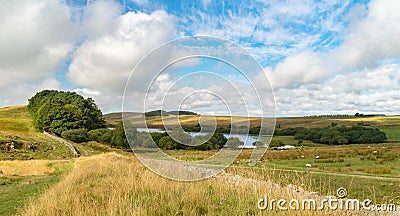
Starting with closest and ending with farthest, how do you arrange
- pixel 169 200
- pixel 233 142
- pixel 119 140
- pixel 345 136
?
pixel 169 200 < pixel 233 142 < pixel 119 140 < pixel 345 136

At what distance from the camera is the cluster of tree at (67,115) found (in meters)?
74.9

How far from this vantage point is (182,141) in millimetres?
8062

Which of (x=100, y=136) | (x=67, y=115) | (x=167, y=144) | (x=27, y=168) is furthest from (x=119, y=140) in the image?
(x=167, y=144)

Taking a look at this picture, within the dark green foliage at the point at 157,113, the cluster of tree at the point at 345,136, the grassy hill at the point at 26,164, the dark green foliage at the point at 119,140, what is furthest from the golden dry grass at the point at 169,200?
the cluster of tree at the point at 345,136

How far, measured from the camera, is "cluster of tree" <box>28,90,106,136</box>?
7488 centimetres

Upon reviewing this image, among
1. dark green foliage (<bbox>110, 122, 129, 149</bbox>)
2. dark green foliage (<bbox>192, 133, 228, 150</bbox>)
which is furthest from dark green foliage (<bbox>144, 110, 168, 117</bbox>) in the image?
dark green foliage (<bbox>110, 122, 129, 149</bbox>)

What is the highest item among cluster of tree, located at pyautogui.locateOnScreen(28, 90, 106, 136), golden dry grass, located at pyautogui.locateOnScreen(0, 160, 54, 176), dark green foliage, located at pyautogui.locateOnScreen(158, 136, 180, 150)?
cluster of tree, located at pyautogui.locateOnScreen(28, 90, 106, 136)

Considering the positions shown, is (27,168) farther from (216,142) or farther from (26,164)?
(216,142)

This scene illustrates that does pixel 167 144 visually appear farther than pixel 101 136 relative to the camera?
No

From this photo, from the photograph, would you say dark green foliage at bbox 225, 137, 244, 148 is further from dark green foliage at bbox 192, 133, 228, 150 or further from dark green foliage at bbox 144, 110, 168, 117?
dark green foliage at bbox 144, 110, 168, 117

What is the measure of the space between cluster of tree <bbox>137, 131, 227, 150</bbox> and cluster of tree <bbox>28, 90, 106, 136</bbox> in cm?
6979

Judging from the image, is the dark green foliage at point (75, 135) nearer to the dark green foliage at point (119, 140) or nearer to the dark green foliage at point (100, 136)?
the dark green foliage at point (100, 136)

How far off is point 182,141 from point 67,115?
74962 millimetres

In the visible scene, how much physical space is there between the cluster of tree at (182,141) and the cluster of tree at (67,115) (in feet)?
229
